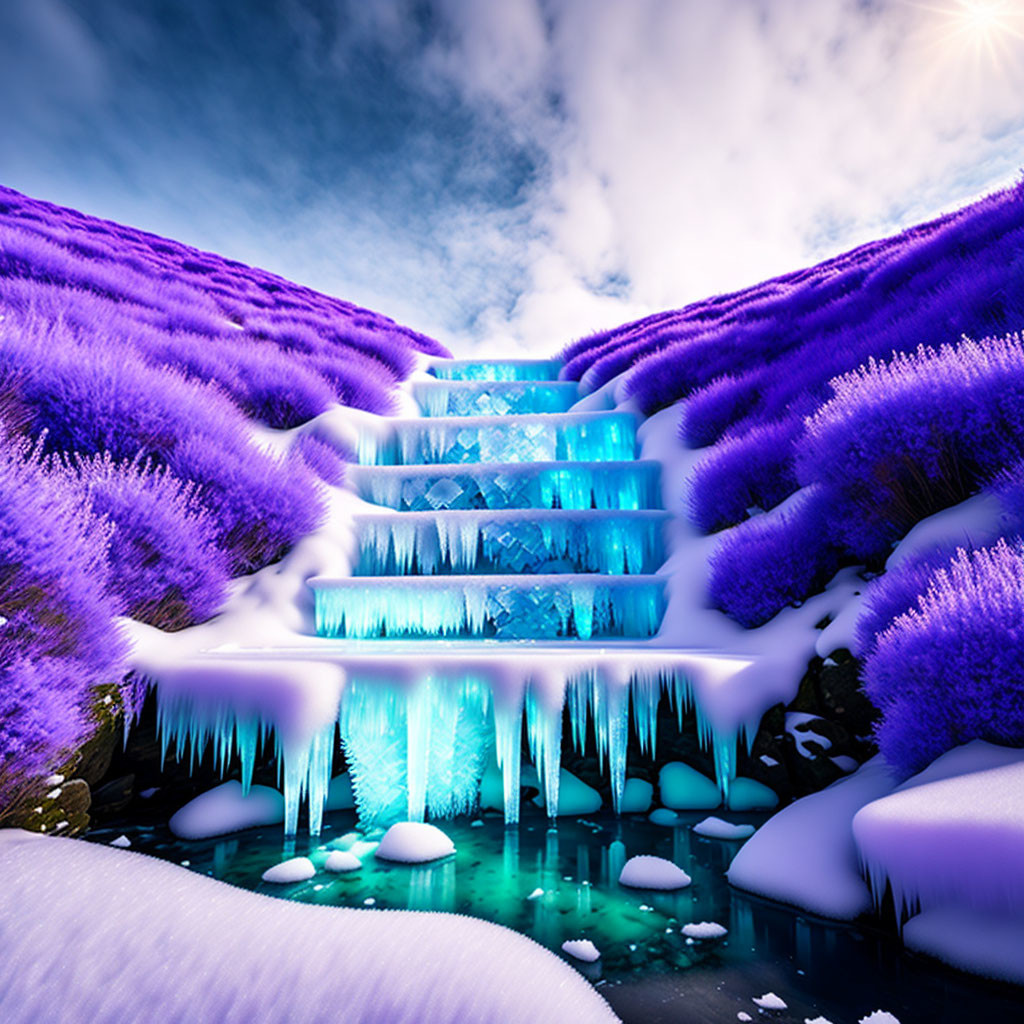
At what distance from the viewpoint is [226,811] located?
2416mm

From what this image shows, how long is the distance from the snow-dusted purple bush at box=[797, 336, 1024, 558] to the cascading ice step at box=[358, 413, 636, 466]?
10.0 feet

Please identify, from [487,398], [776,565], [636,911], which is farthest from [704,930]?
[487,398]

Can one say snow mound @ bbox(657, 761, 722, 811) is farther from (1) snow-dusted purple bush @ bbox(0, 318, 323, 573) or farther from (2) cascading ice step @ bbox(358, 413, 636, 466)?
(2) cascading ice step @ bbox(358, 413, 636, 466)

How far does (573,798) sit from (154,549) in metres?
2.60

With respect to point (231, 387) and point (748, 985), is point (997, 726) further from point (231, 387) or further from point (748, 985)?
point (231, 387)

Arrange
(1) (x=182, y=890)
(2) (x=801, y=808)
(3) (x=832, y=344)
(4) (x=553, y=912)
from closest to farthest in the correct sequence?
1. (1) (x=182, y=890)
2. (4) (x=553, y=912)
3. (2) (x=801, y=808)
4. (3) (x=832, y=344)

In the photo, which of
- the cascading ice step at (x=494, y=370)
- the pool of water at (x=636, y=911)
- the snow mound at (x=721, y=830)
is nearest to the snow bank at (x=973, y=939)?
the pool of water at (x=636, y=911)

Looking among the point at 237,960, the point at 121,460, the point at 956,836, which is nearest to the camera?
the point at 237,960

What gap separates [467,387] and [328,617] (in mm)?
4757

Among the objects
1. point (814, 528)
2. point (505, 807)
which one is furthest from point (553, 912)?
point (814, 528)

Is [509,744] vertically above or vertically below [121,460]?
below

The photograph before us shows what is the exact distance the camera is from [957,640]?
5.51 feet

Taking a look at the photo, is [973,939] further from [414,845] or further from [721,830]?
[414,845]

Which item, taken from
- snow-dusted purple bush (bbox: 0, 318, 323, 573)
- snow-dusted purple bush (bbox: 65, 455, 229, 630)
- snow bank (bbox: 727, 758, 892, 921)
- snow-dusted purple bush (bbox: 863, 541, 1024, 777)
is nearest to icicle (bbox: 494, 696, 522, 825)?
snow bank (bbox: 727, 758, 892, 921)
